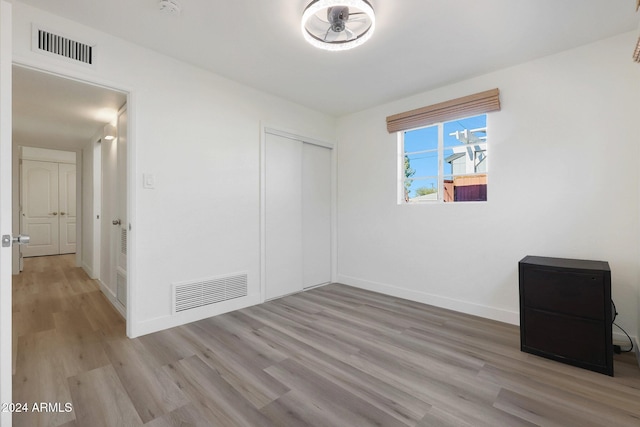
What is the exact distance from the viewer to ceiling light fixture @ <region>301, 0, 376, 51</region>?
1.98 m

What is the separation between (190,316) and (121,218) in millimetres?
1306

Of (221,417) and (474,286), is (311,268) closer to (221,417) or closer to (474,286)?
(474,286)

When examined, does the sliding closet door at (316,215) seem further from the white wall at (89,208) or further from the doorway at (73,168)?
the white wall at (89,208)

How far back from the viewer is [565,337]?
6.77 feet

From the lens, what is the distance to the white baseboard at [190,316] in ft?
8.18

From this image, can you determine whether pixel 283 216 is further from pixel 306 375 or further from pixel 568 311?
pixel 568 311

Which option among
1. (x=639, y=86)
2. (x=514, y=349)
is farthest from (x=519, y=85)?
(x=514, y=349)

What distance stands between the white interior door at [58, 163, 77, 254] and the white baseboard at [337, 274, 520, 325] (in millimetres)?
7039

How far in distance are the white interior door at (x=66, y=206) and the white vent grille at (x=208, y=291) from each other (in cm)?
618

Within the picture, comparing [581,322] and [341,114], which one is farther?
[341,114]

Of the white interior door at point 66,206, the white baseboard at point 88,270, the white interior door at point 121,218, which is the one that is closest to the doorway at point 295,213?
the white interior door at point 121,218

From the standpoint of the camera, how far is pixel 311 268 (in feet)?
13.5

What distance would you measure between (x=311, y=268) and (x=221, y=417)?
263cm

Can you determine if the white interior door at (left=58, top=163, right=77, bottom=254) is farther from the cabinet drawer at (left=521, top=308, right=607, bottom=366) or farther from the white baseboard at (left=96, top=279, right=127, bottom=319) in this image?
the cabinet drawer at (left=521, top=308, right=607, bottom=366)
